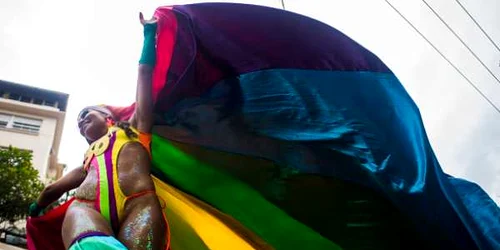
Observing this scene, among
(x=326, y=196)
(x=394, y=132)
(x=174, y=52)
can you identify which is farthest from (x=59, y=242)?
(x=394, y=132)

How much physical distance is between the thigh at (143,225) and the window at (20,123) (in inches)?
1038

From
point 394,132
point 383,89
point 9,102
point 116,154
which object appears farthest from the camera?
point 9,102

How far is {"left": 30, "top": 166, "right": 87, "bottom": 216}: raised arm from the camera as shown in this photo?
2.83 m

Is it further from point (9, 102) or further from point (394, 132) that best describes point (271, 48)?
point (9, 102)

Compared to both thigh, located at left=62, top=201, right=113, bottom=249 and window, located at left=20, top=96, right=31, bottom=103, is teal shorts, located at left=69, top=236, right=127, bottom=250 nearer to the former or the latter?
thigh, located at left=62, top=201, right=113, bottom=249

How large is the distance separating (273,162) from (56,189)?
4.67 ft

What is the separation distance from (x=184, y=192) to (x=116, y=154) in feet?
1.67

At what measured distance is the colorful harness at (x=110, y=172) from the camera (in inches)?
86.8

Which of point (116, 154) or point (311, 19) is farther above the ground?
point (311, 19)

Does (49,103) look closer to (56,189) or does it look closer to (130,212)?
(56,189)

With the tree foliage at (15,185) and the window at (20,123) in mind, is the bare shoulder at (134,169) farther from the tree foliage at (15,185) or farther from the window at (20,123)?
the window at (20,123)

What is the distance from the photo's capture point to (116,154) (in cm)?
241

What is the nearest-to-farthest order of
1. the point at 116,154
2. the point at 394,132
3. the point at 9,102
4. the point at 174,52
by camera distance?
the point at 116,154 < the point at 174,52 < the point at 394,132 < the point at 9,102

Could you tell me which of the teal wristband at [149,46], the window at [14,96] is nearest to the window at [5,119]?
the window at [14,96]
